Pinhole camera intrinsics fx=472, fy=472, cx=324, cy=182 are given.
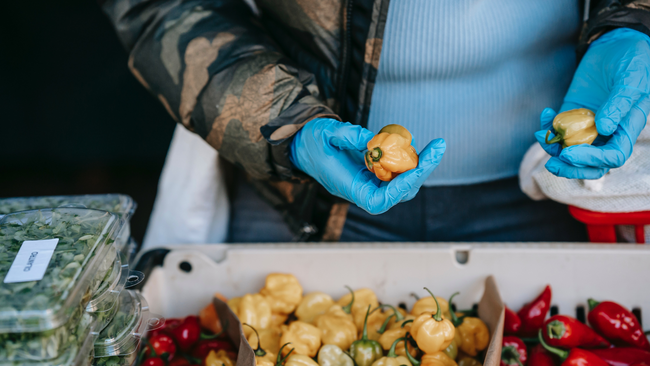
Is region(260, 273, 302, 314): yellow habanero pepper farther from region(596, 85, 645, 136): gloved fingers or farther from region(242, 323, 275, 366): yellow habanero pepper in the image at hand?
region(596, 85, 645, 136): gloved fingers

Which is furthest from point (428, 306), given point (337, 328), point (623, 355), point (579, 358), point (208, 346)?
point (208, 346)

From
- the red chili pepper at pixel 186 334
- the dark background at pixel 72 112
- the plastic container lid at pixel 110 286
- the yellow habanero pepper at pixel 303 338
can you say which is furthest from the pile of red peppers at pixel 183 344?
the dark background at pixel 72 112

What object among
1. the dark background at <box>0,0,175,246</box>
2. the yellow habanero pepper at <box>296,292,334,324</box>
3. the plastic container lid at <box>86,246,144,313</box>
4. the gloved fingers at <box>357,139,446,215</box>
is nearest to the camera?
the plastic container lid at <box>86,246,144,313</box>

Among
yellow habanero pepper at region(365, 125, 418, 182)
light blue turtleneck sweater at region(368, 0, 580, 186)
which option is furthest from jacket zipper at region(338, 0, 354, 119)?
yellow habanero pepper at region(365, 125, 418, 182)

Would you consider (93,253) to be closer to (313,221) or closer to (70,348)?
(70,348)

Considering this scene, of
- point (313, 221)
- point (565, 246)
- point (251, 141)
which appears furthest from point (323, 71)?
point (565, 246)

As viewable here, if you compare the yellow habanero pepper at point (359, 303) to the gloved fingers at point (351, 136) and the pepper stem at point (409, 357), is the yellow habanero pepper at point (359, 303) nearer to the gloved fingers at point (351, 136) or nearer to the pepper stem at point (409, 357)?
the pepper stem at point (409, 357)
